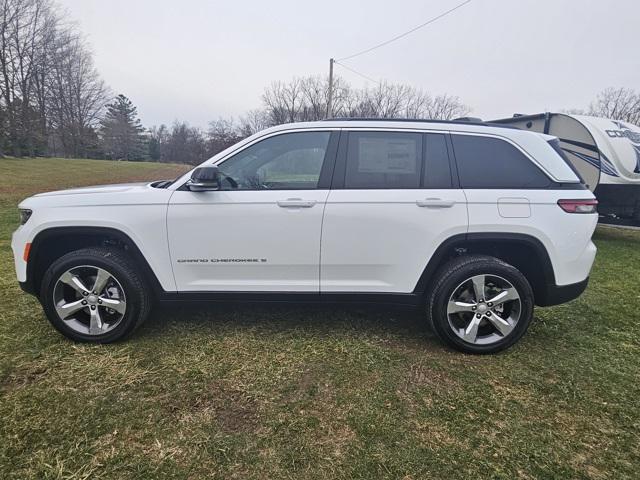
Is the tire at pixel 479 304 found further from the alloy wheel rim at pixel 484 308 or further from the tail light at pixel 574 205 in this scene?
the tail light at pixel 574 205

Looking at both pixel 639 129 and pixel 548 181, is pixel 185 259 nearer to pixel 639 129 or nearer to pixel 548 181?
pixel 548 181

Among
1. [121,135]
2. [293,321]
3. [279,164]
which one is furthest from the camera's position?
[121,135]

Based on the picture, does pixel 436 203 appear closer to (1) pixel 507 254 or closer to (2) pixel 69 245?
(1) pixel 507 254

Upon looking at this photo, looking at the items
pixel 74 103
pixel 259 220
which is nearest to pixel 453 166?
pixel 259 220

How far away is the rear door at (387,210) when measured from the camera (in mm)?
2889

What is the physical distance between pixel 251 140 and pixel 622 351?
11.5 ft

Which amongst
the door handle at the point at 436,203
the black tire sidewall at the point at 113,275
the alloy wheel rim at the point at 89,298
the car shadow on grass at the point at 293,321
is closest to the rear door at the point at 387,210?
the door handle at the point at 436,203

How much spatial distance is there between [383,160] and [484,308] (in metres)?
1.40

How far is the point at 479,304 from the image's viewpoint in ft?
9.73

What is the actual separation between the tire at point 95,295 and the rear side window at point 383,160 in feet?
6.12

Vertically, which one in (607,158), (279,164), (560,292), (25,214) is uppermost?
(607,158)

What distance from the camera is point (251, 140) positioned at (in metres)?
3.06

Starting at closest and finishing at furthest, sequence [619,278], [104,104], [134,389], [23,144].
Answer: [134,389]
[619,278]
[23,144]
[104,104]

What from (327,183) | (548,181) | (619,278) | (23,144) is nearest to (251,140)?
(327,183)
